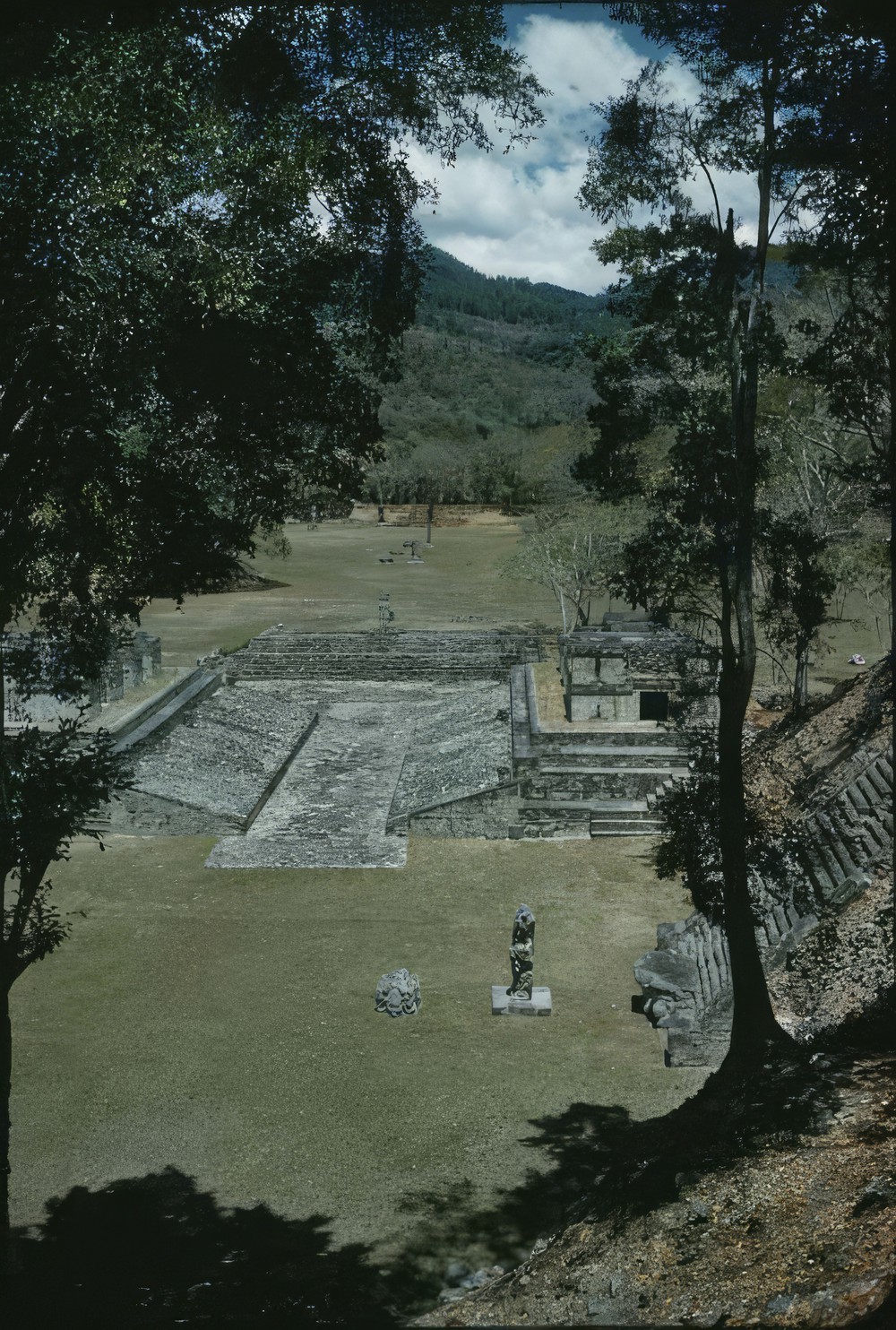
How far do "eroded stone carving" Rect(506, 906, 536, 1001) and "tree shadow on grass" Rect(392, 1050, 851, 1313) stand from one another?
3080 millimetres

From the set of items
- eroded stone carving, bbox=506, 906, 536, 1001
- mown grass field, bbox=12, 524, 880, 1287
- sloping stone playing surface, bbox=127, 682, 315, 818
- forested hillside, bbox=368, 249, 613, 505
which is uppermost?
forested hillside, bbox=368, 249, 613, 505

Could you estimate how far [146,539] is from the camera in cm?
913

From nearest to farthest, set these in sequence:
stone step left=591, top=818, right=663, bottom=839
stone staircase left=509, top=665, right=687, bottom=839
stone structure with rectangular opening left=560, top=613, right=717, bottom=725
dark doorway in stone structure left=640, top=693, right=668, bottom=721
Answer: stone step left=591, top=818, right=663, bottom=839 < stone staircase left=509, top=665, right=687, bottom=839 < stone structure with rectangular opening left=560, top=613, right=717, bottom=725 < dark doorway in stone structure left=640, top=693, right=668, bottom=721

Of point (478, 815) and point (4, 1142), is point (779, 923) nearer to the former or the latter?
point (478, 815)

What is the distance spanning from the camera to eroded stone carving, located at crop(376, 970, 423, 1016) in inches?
681

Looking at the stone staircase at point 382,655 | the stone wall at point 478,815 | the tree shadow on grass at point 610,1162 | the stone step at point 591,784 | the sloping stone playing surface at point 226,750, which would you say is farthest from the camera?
the stone staircase at point 382,655

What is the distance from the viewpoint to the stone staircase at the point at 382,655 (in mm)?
41250

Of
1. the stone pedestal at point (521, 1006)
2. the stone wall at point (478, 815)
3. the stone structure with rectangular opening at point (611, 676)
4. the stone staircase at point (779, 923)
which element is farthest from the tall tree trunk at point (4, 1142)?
the stone structure with rectangular opening at point (611, 676)

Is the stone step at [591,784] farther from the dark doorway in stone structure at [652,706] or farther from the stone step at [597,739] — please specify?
the dark doorway in stone structure at [652,706]

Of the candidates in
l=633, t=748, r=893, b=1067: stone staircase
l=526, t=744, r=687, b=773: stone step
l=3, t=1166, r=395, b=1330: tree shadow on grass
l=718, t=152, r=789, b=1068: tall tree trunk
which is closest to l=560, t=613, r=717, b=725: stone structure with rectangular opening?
l=526, t=744, r=687, b=773: stone step

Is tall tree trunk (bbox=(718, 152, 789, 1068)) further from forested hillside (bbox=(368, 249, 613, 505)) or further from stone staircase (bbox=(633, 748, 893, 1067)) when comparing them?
forested hillside (bbox=(368, 249, 613, 505))

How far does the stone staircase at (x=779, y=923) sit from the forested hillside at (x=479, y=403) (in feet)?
104

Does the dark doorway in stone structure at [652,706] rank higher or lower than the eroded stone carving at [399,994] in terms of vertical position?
higher

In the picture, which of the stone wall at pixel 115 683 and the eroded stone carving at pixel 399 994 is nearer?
the eroded stone carving at pixel 399 994
